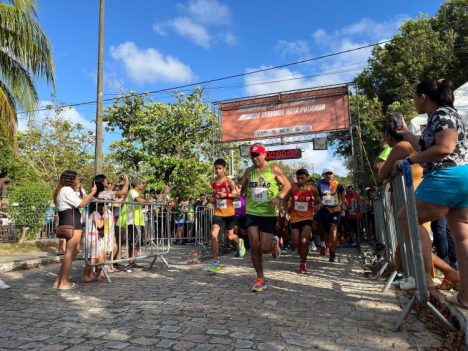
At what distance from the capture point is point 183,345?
3.18 metres

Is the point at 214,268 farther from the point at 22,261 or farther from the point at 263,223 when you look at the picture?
the point at 22,261

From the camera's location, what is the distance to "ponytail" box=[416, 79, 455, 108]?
3.46 meters

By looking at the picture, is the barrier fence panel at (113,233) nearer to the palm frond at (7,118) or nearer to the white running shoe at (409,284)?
the white running shoe at (409,284)

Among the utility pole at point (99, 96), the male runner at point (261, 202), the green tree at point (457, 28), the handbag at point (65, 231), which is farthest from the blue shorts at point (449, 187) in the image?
the green tree at point (457, 28)

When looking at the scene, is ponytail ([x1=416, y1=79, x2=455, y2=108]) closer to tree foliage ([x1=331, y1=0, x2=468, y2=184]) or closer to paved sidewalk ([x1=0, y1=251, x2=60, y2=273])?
paved sidewalk ([x1=0, y1=251, x2=60, y2=273])

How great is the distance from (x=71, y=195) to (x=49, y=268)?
3.06 metres

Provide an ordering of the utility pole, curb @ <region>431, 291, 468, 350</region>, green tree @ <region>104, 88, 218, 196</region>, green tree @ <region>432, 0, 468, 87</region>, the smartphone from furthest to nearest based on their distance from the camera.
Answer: green tree @ <region>104, 88, 218, 196</region> → green tree @ <region>432, 0, 468, 87</region> → the utility pole → the smartphone → curb @ <region>431, 291, 468, 350</region>

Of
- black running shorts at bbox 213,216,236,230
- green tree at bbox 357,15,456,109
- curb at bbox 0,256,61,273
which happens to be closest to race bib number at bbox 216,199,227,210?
black running shorts at bbox 213,216,236,230

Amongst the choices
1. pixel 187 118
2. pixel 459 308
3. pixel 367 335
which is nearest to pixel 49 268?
pixel 367 335

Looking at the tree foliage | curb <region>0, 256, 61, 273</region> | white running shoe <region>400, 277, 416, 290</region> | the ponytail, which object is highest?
the tree foliage

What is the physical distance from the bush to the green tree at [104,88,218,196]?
42.7ft

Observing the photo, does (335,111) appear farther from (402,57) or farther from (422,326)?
(402,57)

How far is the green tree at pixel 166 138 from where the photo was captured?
25.9 metres

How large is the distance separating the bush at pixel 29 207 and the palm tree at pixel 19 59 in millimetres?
1494
